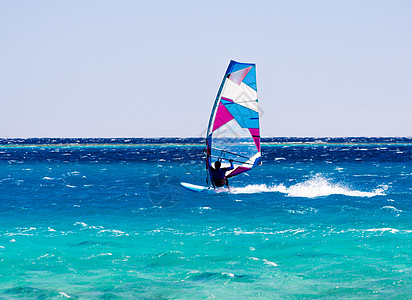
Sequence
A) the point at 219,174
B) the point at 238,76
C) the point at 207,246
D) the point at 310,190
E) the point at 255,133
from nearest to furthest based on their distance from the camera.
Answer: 1. the point at 207,246
2. the point at 238,76
3. the point at 255,133
4. the point at 219,174
5. the point at 310,190

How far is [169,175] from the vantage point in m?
70.1

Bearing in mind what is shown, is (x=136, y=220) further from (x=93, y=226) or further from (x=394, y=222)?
(x=394, y=222)

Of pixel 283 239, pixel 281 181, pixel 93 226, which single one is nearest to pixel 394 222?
pixel 283 239

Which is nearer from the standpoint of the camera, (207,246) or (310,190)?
(207,246)

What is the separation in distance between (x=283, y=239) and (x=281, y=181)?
3323 centimetres

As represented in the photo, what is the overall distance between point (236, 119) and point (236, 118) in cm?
7

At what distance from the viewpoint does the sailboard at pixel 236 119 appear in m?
29.9

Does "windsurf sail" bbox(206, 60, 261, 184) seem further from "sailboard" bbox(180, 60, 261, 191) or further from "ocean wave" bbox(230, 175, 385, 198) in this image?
"ocean wave" bbox(230, 175, 385, 198)

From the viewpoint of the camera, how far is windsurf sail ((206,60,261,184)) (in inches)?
1176

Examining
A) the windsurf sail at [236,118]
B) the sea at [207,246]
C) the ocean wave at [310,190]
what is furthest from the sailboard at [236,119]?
the ocean wave at [310,190]

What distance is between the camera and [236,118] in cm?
3102

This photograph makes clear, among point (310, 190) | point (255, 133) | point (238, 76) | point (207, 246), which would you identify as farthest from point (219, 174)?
point (310, 190)

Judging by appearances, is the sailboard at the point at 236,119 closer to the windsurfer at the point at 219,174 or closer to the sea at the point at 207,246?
the windsurfer at the point at 219,174

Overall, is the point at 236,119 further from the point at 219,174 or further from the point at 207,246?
the point at 207,246
